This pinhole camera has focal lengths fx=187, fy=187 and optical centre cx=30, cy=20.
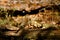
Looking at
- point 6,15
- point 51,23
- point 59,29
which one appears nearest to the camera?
point 59,29

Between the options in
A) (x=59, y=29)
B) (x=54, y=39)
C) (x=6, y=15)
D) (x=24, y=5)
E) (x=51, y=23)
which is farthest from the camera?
(x=24, y=5)

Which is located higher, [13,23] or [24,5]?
[24,5]

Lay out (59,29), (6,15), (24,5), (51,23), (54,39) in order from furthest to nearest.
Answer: (24,5) → (6,15) → (51,23) → (59,29) → (54,39)

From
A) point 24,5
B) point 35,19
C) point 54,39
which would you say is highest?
point 24,5

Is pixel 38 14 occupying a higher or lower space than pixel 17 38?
higher

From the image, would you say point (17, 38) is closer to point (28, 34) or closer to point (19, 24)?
point (28, 34)

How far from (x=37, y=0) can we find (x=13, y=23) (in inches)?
85.4

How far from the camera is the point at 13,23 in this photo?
6703 mm

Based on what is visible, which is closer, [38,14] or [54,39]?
[54,39]

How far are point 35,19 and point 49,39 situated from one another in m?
1.62

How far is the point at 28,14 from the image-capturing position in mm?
7414

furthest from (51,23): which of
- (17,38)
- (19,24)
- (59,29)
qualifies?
(17,38)

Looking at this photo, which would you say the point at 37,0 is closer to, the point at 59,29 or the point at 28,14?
the point at 28,14

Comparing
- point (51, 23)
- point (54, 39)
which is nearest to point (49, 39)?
point (54, 39)
